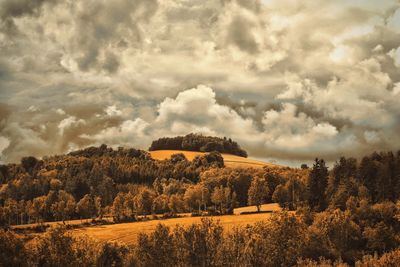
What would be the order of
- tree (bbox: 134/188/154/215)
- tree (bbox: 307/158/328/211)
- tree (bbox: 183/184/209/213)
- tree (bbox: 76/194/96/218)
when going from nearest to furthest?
tree (bbox: 307/158/328/211), tree (bbox: 134/188/154/215), tree (bbox: 183/184/209/213), tree (bbox: 76/194/96/218)

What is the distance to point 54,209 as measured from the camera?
199 m

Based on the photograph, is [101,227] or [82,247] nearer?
[82,247]

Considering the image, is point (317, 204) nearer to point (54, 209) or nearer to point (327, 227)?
point (327, 227)

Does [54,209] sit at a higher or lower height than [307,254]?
higher

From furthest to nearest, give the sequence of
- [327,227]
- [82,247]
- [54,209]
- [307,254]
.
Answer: [54,209] < [327,227] < [307,254] < [82,247]

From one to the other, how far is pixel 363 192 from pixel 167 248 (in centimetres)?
9300

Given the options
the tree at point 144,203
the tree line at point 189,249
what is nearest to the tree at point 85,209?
the tree at point 144,203

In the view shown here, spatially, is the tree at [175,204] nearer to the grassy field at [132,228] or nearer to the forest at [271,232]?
the forest at [271,232]

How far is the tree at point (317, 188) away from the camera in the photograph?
522 feet

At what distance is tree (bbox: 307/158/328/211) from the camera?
15925 cm

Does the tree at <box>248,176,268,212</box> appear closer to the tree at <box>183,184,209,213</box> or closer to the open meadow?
the open meadow

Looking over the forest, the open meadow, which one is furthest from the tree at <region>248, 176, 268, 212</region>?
the open meadow

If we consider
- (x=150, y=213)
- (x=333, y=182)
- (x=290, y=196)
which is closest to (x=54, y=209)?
(x=150, y=213)

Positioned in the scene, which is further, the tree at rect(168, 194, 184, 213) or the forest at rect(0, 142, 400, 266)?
the tree at rect(168, 194, 184, 213)
